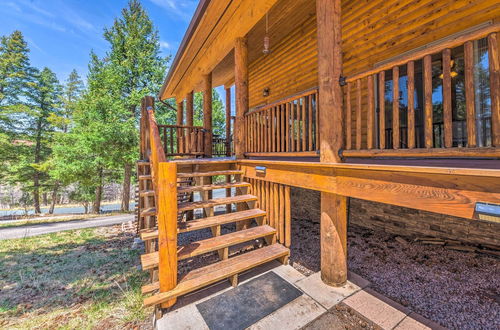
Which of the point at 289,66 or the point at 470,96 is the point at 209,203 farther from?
the point at 289,66

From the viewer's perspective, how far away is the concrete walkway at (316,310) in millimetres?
1792

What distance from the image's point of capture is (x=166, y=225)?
2016 millimetres

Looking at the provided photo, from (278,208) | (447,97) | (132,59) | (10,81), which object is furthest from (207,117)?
(10,81)

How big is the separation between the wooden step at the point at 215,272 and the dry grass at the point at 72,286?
507mm

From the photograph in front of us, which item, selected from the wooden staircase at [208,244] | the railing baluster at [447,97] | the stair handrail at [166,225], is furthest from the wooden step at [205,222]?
the railing baluster at [447,97]

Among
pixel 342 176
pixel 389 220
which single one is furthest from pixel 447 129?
pixel 389 220

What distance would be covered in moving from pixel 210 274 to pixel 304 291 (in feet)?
3.42

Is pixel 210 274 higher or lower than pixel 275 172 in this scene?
lower

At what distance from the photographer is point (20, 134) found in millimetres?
14508

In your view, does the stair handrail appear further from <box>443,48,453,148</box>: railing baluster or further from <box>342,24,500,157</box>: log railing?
<box>443,48,453,148</box>: railing baluster

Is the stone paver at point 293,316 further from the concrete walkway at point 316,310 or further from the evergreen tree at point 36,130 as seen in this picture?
the evergreen tree at point 36,130

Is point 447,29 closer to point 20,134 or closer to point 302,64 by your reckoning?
point 302,64

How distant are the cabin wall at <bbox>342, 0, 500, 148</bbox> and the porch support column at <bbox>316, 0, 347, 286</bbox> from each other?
82.2 inches

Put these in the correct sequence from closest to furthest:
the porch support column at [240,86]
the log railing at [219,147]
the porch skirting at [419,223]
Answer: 1. the porch skirting at [419,223]
2. the porch support column at [240,86]
3. the log railing at [219,147]
